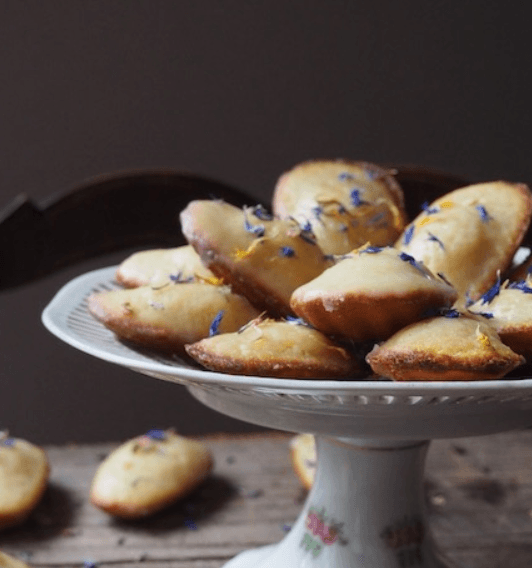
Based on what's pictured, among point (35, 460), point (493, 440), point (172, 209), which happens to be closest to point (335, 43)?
point (172, 209)

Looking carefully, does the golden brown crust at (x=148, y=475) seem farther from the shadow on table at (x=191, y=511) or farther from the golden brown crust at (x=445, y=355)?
the golden brown crust at (x=445, y=355)

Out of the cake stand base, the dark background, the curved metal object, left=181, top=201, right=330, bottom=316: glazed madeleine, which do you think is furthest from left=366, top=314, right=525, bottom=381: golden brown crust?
the dark background

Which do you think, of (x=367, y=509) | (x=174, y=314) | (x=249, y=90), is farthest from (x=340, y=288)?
(x=249, y=90)

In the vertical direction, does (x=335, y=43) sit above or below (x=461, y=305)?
above

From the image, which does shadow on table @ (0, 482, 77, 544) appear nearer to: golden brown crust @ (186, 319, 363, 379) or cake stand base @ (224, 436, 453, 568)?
cake stand base @ (224, 436, 453, 568)

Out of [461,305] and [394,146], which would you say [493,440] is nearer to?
[461,305]

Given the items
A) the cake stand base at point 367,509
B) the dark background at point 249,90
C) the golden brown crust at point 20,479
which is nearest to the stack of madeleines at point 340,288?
the cake stand base at point 367,509
